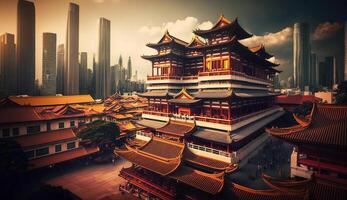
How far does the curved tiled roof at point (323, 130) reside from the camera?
10970mm

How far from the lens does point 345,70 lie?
5881 cm

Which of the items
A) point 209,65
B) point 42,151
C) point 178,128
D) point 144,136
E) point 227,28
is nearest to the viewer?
point 178,128

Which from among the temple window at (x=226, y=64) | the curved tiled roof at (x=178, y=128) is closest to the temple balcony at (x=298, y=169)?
the curved tiled roof at (x=178, y=128)

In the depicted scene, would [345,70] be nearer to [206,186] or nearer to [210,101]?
[210,101]

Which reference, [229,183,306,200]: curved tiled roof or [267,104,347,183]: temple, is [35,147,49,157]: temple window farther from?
[267,104,347,183]: temple

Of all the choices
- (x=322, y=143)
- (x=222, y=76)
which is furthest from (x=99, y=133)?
(x=322, y=143)

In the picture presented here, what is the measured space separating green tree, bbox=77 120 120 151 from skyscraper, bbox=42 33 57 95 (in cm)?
9140

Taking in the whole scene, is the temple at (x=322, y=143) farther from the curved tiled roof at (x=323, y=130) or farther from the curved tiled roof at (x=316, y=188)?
the curved tiled roof at (x=316, y=188)

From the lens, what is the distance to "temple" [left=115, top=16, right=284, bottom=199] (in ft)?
55.0

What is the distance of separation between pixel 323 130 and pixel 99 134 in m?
27.7

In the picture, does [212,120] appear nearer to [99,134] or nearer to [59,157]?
[99,134]

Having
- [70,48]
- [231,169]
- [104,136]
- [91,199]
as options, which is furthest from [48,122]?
[70,48]

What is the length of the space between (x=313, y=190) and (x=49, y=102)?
5630 centimetres

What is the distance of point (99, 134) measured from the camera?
29.0 metres
